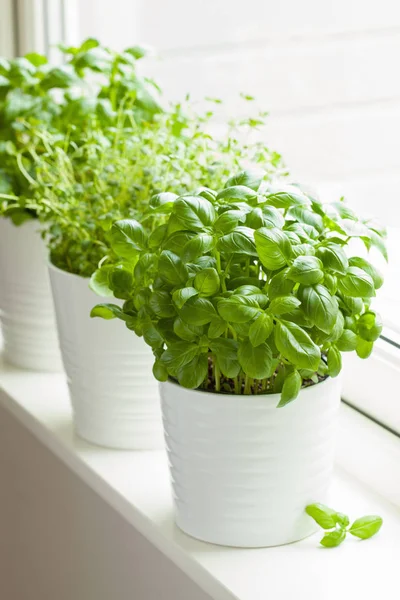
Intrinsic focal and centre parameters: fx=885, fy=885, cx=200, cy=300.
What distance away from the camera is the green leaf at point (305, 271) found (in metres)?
0.71

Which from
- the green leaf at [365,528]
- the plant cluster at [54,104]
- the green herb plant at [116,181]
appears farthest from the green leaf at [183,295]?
the plant cluster at [54,104]

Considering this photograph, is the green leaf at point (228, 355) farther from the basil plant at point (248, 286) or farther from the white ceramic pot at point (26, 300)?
the white ceramic pot at point (26, 300)

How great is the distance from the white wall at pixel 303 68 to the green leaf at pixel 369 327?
0.46m

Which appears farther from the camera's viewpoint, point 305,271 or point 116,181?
point 116,181

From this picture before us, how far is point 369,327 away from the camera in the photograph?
799mm

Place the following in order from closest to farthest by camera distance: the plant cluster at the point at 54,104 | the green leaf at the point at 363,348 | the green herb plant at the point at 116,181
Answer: the green leaf at the point at 363,348, the green herb plant at the point at 116,181, the plant cluster at the point at 54,104

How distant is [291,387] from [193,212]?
0.56ft

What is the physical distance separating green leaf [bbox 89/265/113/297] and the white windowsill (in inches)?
9.7

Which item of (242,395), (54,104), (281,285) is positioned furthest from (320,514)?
(54,104)

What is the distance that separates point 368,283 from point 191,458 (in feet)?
0.80

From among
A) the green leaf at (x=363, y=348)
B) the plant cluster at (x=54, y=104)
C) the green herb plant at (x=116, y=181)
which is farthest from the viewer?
the plant cluster at (x=54, y=104)

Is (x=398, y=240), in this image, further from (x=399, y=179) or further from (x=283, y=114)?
(x=283, y=114)

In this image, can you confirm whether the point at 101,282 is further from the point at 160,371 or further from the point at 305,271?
the point at 305,271

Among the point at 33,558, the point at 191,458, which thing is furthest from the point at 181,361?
the point at 33,558
